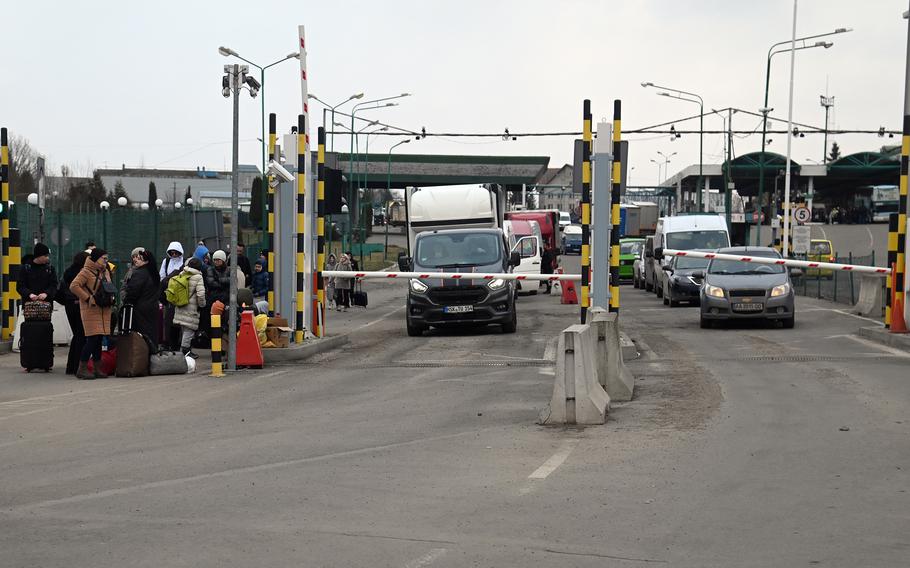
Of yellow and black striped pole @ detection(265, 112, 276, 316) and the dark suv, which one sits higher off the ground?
yellow and black striped pole @ detection(265, 112, 276, 316)

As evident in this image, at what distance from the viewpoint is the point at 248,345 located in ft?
59.8

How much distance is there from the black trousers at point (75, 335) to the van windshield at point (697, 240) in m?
24.2

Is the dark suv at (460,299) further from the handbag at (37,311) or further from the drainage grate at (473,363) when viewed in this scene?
the handbag at (37,311)

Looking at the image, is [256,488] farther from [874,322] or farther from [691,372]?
[874,322]

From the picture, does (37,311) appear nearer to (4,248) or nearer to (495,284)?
(4,248)

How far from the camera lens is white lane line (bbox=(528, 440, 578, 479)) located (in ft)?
29.6

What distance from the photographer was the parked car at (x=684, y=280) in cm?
3328

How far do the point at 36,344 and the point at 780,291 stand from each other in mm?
14242

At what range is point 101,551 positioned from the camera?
22.0 ft

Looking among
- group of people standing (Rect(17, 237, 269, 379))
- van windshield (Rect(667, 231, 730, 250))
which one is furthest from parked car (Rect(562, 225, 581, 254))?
group of people standing (Rect(17, 237, 269, 379))

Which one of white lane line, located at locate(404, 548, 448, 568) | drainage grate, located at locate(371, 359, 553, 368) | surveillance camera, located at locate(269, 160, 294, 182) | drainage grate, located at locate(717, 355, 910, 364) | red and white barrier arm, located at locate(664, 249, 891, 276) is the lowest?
drainage grate, located at locate(371, 359, 553, 368)

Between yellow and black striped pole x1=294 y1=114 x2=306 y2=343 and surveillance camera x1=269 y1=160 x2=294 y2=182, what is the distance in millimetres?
571

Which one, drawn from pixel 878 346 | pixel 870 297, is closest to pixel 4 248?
pixel 878 346

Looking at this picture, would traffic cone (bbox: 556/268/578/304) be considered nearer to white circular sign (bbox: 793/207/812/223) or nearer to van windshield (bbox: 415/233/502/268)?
van windshield (bbox: 415/233/502/268)
